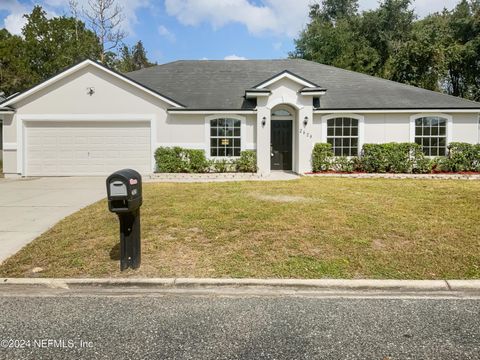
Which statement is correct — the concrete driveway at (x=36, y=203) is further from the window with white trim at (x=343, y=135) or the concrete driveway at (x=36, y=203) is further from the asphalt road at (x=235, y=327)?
the window with white trim at (x=343, y=135)

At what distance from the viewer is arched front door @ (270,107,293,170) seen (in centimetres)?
1644

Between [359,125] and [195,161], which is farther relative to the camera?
[359,125]

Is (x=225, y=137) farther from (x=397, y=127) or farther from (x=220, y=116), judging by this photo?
(x=397, y=127)

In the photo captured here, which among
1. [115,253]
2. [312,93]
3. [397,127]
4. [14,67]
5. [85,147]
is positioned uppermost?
[14,67]

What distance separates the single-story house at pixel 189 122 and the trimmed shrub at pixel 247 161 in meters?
0.22

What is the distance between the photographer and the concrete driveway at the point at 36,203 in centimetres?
648

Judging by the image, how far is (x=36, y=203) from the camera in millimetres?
9453

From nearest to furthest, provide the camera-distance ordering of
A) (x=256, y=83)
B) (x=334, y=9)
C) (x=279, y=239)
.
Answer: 1. (x=279, y=239)
2. (x=256, y=83)
3. (x=334, y=9)

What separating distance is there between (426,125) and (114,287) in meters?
15.4

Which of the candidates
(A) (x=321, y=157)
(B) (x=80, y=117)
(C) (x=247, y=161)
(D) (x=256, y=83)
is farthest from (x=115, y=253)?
(D) (x=256, y=83)

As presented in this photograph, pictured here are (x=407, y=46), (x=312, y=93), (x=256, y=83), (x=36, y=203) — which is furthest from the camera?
(x=407, y=46)

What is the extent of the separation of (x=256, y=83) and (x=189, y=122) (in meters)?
4.17

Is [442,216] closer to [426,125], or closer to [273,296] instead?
[273,296]

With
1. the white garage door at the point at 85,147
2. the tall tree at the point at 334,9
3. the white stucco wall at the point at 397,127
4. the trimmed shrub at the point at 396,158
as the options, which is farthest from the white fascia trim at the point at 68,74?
the tall tree at the point at 334,9
